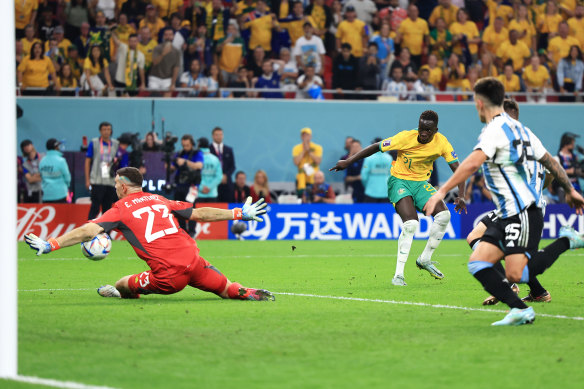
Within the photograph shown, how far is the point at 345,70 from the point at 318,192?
134 inches

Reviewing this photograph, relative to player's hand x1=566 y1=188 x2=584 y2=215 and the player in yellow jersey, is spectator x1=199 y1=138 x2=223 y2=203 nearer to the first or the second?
the player in yellow jersey

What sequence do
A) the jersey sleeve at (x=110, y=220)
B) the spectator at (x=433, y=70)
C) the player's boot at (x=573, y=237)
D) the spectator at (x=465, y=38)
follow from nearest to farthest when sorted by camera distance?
the player's boot at (x=573, y=237) → the jersey sleeve at (x=110, y=220) → the spectator at (x=433, y=70) → the spectator at (x=465, y=38)

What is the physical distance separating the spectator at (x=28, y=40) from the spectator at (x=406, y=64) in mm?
8884

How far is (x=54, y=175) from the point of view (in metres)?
20.5

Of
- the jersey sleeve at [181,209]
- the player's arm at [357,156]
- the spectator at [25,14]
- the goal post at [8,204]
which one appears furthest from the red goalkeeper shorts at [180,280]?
the spectator at [25,14]

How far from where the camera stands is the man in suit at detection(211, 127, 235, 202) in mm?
21156

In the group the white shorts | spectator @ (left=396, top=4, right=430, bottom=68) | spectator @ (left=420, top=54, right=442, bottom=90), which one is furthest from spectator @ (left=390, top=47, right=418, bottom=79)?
the white shorts

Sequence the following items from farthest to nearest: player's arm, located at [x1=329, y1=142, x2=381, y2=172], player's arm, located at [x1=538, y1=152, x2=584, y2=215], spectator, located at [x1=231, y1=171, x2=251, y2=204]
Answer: spectator, located at [x1=231, y1=171, x2=251, y2=204] < player's arm, located at [x1=329, y1=142, x2=381, y2=172] < player's arm, located at [x1=538, y1=152, x2=584, y2=215]

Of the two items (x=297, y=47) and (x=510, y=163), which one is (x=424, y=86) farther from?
(x=510, y=163)

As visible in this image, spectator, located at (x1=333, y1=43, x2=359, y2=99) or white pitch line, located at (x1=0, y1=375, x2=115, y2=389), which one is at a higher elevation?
spectator, located at (x1=333, y1=43, x2=359, y2=99)

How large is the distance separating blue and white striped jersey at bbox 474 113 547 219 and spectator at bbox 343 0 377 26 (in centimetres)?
1730

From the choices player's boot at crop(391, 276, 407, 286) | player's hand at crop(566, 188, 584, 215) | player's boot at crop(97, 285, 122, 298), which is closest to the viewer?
player's hand at crop(566, 188, 584, 215)

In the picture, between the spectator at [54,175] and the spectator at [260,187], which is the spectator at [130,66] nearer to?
the spectator at [54,175]

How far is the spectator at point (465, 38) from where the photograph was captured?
79.6 feet
